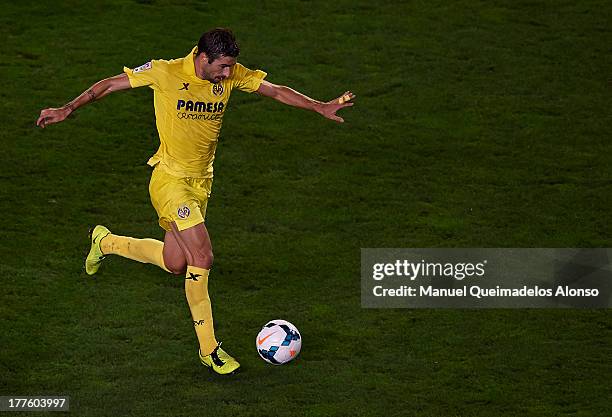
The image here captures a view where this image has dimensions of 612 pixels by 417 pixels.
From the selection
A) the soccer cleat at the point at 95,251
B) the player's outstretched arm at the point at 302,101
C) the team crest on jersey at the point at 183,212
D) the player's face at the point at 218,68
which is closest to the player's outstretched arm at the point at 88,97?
the player's face at the point at 218,68

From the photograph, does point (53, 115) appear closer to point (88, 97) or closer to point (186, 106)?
point (88, 97)

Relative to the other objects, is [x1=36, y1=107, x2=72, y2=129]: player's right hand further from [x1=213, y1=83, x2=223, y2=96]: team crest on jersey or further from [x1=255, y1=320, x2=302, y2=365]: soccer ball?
[x1=255, y1=320, x2=302, y2=365]: soccer ball

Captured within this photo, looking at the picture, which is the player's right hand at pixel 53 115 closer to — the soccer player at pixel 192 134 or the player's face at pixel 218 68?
the soccer player at pixel 192 134

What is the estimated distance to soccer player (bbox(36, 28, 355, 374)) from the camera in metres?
10.2

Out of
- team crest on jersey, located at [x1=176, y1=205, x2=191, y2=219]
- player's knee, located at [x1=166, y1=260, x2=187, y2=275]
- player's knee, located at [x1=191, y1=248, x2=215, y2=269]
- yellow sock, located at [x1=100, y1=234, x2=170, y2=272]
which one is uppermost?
yellow sock, located at [x1=100, y1=234, x2=170, y2=272]

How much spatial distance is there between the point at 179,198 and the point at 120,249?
4.59ft

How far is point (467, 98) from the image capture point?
49.8ft

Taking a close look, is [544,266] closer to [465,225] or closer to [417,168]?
[465,225]

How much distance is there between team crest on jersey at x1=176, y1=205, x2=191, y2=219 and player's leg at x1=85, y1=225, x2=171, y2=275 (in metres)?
0.99

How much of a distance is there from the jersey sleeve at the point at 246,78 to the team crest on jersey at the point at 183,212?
42.7 inches

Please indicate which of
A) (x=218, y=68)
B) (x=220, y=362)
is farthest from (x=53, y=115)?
(x=220, y=362)

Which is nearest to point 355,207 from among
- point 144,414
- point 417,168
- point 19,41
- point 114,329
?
point 417,168

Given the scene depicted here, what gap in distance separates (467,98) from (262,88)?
500 cm

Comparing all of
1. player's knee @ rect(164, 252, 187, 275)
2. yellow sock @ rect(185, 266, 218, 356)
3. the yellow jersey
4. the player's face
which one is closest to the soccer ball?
yellow sock @ rect(185, 266, 218, 356)
